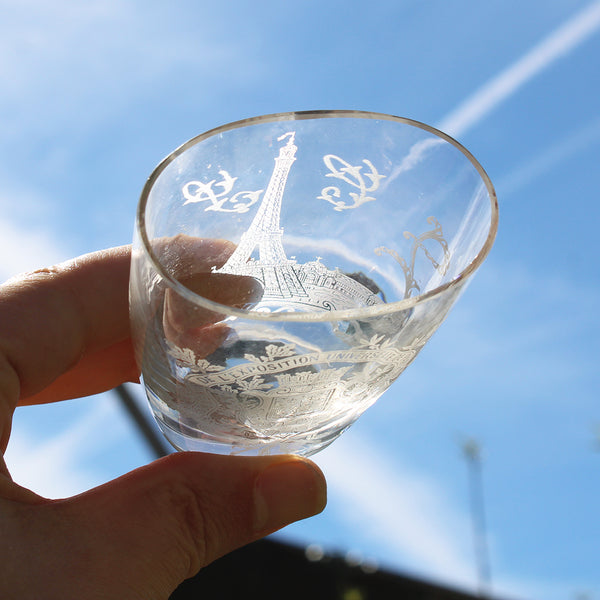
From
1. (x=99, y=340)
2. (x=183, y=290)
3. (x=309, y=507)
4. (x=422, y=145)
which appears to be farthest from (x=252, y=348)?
(x=99, y=340)

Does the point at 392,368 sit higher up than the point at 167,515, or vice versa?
the point at 392,368

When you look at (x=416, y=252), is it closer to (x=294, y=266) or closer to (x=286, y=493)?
(x=294, y=266)

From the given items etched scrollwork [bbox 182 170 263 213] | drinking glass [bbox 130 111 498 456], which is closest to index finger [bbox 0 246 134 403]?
drinking glass [bbox 130 111 498 456]

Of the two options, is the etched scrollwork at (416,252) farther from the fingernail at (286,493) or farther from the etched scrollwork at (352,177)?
the fingernail at (286,493)

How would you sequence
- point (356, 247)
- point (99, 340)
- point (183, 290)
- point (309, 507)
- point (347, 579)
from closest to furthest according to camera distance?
1. point (183, 290)
2. point (309, 507)
3. point (356, 247)
4. point (99, 340)
5. point (347, 579)

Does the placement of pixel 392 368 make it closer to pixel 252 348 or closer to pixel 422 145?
pixel 252 348

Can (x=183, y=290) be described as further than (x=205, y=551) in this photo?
No

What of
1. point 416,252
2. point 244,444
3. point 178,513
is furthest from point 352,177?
point 178,513
